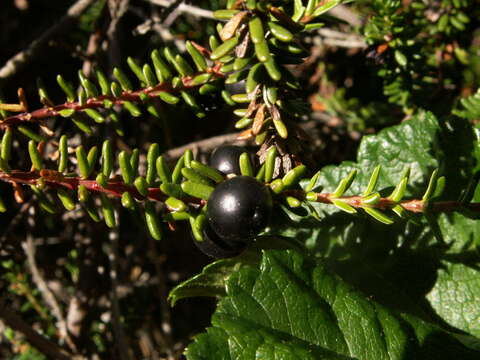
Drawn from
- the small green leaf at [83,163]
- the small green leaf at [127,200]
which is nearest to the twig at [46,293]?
the small green leaf at [83,163]

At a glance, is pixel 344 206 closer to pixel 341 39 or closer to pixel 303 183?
pixel 303 183

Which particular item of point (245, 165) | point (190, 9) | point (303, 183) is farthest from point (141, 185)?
point (190, 9)

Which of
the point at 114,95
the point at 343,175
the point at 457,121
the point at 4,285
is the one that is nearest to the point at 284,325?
the point at 343,175

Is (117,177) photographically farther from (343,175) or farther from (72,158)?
(343,175)

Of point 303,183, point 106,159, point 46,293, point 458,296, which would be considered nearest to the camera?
point 106,159

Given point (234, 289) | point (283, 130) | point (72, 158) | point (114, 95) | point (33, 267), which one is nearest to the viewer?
point (283, 130)

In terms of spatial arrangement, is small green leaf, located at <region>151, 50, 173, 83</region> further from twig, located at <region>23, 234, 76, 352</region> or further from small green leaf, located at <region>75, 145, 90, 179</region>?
twig, located at <region>23, 234, 76, 352</region>
